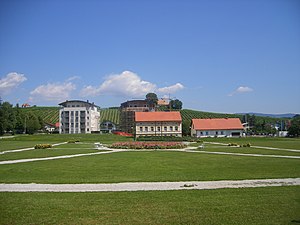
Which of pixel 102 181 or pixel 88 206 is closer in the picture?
pixel 88 206

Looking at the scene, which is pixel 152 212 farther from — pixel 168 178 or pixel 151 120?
pixel 151 120

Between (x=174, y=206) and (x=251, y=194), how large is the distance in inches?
122

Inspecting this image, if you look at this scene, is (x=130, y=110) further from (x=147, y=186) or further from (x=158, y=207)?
(x=158, y=207)

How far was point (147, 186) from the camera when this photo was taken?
12.2 metres

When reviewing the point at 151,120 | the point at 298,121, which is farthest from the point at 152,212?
the point at 298,121

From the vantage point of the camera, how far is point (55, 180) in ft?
44.7

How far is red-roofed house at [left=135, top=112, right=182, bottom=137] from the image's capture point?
72000mm

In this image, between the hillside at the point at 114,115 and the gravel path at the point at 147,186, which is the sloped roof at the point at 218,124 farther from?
the gravel path at the point at 147,186

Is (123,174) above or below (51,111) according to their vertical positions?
below

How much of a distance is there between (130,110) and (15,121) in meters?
33.7

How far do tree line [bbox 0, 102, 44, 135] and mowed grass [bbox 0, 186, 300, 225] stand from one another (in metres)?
70.9

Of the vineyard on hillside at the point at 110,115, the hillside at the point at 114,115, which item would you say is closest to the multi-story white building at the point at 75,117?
the hillside at the point at 114,115

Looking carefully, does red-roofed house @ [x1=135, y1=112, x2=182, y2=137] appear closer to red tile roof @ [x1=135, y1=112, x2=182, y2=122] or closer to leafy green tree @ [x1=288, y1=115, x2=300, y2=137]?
red tile roof @ [x1=135, y1=112, x2=182, y2=122]

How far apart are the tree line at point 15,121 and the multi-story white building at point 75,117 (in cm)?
764
